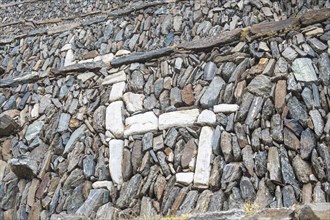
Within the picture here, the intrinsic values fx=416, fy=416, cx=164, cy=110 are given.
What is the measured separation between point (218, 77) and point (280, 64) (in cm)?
98

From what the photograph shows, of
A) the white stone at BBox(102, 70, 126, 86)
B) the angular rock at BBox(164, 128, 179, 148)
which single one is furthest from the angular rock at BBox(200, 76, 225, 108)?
the white stone at BBox(102, 70, 126, 86)

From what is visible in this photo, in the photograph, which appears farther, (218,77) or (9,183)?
(9,183)

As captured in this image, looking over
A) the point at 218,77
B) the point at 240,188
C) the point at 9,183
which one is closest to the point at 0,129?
the point at 9,183

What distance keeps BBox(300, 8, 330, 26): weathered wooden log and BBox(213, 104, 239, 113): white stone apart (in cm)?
177

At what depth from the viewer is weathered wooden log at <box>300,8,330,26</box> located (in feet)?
Result: 20.9

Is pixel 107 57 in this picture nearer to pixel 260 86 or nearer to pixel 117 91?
pixel 117 91

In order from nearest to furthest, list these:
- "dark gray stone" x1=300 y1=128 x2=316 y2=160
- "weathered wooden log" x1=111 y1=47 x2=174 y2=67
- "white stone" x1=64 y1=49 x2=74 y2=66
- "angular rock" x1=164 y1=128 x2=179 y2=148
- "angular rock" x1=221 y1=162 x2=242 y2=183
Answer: "dark gray stone" x1=300 y1=128 x2=316 y2=160
"angular rock" x1=221 y1=162 x2=242 y2=183
"angular rock" x1=164 y1=128 x2=179 y2=148
"weathered wooden log" x1=111 y1=47 x2=174 y2=67
"white stone" x1=64 y1=49 x2=74 y2=66

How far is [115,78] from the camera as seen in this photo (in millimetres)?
7570

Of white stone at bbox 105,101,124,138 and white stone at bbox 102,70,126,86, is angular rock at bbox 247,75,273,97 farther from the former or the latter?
white stone at bbox 102,70,126,86

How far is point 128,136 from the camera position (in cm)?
662

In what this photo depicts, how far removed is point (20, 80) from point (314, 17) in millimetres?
5878

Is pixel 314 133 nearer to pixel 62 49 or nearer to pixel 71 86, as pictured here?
pixel 71 86

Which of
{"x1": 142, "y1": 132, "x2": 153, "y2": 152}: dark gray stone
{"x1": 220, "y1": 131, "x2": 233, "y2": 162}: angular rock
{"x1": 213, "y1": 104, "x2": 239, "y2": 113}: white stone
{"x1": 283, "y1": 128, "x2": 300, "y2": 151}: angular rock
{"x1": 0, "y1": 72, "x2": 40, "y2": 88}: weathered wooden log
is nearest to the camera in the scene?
{"x1": 283, "y1": 128, "x2": 300, "y2": 151}: angular rock

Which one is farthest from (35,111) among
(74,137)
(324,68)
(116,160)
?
(324,68)
